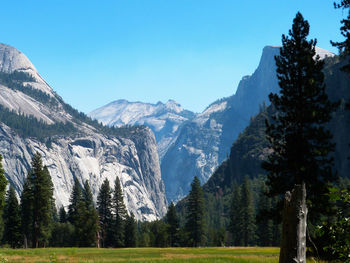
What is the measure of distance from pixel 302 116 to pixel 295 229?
3626 cm

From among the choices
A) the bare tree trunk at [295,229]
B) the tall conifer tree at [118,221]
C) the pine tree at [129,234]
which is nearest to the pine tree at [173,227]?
the pine tree at [129,234]

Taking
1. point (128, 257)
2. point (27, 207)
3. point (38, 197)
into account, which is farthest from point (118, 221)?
point (128, 257)

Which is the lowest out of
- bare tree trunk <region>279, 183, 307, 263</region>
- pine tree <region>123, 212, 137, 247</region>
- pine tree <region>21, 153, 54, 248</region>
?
pine tree <region>123, 212, 137, 247</region>

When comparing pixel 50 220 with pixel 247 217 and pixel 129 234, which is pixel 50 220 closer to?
pixel 129 234

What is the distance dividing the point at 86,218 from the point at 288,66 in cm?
5090

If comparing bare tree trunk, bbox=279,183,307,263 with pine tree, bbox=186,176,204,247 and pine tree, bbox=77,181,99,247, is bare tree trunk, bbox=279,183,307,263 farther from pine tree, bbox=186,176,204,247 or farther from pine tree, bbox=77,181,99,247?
pine tree, bbox=186,176,204,247

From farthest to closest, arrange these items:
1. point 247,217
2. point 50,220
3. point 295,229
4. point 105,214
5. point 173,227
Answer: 1. point 173,227
2. point 247,217
3. point 105,214
4. point 50,220
5. point 295,229

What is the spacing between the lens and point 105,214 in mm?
85500

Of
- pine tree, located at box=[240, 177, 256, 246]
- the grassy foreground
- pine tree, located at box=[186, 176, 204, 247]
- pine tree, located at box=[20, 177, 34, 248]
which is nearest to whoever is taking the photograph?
the grassy foreground

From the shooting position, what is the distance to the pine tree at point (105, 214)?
278 feet

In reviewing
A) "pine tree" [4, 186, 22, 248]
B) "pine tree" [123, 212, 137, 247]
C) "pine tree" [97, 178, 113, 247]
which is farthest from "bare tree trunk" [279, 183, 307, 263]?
"pine tree" [123, 212, 137, 247]

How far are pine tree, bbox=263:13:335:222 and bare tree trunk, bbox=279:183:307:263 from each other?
112 ft

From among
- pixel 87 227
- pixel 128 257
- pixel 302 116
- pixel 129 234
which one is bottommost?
pixel 129 234

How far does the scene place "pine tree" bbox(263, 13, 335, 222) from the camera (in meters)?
38.6
